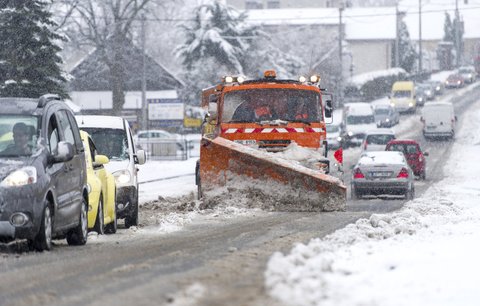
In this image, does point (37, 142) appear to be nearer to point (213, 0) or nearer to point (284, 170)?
point (284, 170)

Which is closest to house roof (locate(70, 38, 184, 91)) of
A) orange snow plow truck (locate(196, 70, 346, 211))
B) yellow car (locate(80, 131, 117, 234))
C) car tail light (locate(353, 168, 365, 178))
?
car tail light (locate(353, 168, 365, 178))

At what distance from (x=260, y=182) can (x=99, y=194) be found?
5701 mm

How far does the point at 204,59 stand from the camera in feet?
240

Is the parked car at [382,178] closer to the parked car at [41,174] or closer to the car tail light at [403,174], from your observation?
the car tail light at [403,174]

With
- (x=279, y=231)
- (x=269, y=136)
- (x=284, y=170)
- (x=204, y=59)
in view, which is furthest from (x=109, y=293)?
(x=204, y=59)

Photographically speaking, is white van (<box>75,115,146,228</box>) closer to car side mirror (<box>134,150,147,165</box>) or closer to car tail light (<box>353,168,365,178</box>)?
car side mirror (<box>134,150,147,165</box>)

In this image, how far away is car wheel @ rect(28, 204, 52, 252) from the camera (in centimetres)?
1160

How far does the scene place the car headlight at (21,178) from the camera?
A: 1134cm

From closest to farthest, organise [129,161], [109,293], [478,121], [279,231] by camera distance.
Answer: [109,293] < [279,231] < [129,161] < [478,121]

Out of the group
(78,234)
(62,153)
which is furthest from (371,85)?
(62,153)

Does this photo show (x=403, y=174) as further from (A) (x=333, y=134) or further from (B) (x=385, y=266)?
(A) (x=333, y=134)

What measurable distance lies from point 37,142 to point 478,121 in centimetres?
6964

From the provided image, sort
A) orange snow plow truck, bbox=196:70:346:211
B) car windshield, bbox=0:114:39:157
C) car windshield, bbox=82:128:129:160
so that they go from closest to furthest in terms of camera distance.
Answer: car windshield, bbox=0:114:39:157 → car windshield, bbox=82:128:129:160 → orange snow plow truck, bbox=196:70:346:211

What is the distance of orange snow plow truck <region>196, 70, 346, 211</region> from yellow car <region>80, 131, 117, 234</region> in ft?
14.3
